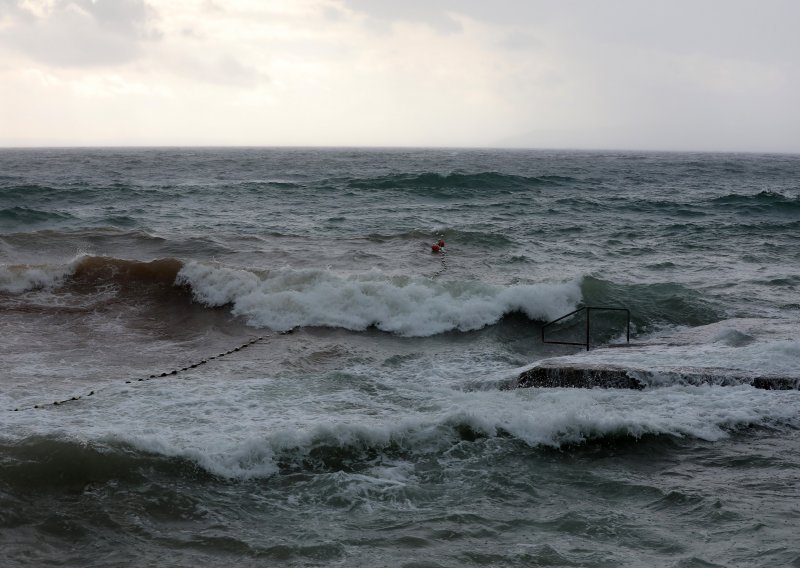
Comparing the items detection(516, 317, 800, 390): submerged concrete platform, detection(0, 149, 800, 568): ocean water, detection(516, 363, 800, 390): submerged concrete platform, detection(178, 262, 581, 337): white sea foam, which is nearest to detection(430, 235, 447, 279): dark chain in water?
detection(0, 149, 800, 568): ocean water

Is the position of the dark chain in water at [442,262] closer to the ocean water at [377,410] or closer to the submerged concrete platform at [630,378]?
the ocean water at [377,410]

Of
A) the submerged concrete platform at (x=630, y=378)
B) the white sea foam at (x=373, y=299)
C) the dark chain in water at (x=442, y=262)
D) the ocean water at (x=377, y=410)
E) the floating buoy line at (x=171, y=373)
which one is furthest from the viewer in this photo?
the dark chain in water at (x=442, y=262)

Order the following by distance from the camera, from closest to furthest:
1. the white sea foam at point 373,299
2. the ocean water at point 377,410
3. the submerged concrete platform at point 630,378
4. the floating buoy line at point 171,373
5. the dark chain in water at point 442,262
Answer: the ocean water at point 377,410 → the floating buoy line at point 171,373 → the submerged concrete platform at point 630,378 → the white sea foam at point 373,299 → the dark chain in water at point 442,262

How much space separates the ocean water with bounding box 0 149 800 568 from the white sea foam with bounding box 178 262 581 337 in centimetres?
5

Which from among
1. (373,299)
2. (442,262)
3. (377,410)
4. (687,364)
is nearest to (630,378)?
(687,364)

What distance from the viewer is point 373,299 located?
46.7 feet

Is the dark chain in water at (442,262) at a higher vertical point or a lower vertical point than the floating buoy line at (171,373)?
higher

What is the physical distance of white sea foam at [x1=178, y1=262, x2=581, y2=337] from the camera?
13.6 metres

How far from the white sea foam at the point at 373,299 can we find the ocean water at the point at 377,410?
0.05 meters

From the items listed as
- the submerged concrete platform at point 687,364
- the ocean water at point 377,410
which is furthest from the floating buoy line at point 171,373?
the submerged concrete platform at point 687,364

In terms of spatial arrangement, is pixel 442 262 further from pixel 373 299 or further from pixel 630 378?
pixel 630 378

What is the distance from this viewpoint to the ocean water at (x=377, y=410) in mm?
5609

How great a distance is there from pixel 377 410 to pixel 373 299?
19.4 feet

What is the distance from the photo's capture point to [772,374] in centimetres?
896
